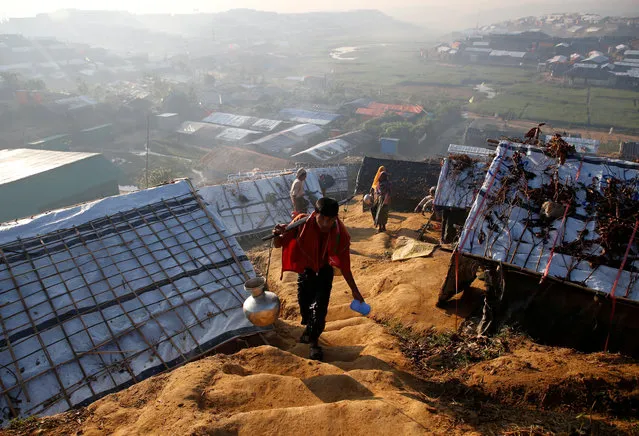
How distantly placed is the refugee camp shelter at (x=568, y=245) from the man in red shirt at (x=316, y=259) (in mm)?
1753

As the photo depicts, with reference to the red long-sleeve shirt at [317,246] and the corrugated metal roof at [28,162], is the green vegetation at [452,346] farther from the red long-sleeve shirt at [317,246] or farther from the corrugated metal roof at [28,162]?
the corrugated metal roof at [28,162]

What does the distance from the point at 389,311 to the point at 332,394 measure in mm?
2507

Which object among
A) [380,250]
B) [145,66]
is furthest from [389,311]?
[145,66]

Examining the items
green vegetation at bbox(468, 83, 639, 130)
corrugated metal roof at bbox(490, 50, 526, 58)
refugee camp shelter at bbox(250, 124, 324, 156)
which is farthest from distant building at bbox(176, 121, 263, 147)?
corrugated metal roof at bbox(490, 50, 526, 58)

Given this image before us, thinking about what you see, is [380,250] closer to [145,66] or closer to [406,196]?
[406,196]

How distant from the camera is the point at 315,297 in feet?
15.2

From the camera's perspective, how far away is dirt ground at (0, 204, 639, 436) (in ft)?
10.2

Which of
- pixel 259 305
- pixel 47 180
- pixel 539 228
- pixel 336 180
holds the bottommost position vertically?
pixel 47 180

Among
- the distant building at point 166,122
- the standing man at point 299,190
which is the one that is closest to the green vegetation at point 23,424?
the standing man at point 299,190

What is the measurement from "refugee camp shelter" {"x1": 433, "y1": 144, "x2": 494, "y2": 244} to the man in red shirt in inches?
182

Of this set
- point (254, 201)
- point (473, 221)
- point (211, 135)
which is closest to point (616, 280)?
point (473, 221)

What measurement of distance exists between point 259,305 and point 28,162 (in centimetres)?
2357

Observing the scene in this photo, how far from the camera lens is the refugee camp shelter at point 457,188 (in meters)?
8.36

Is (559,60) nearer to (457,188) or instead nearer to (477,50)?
(477,50)
